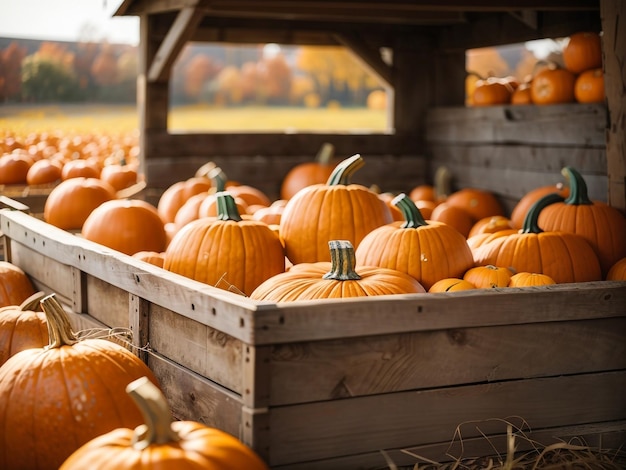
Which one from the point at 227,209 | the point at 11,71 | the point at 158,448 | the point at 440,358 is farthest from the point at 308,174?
the point at 158,448

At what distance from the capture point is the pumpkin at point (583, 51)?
4223 mm

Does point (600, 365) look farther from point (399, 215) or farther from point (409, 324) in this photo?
point (399, 215)

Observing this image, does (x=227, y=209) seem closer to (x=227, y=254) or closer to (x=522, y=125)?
(x=227, y=254)

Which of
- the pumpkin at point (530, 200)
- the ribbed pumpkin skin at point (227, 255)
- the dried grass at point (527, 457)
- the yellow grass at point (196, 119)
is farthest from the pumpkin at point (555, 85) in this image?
the dried grass at point (527, 457)

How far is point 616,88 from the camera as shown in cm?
297

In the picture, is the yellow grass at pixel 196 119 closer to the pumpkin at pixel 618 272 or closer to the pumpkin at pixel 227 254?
the pumpkin at pixel 227 254

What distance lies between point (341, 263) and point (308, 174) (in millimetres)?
2815

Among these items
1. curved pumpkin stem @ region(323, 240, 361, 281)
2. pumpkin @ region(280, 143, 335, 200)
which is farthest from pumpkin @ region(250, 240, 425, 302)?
pumpkin @ region(280, 143, 335, 200)

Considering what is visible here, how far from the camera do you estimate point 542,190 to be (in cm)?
402

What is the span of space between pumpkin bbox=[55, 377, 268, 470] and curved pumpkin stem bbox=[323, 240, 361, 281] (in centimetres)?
66

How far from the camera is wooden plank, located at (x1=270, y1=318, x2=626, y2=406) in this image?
1.84 metres

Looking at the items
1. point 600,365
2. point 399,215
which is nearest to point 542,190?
point 399,215

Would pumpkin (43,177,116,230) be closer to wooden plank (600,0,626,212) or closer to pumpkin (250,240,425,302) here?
pumpkin (250,240,425,302)

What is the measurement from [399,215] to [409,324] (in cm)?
153
